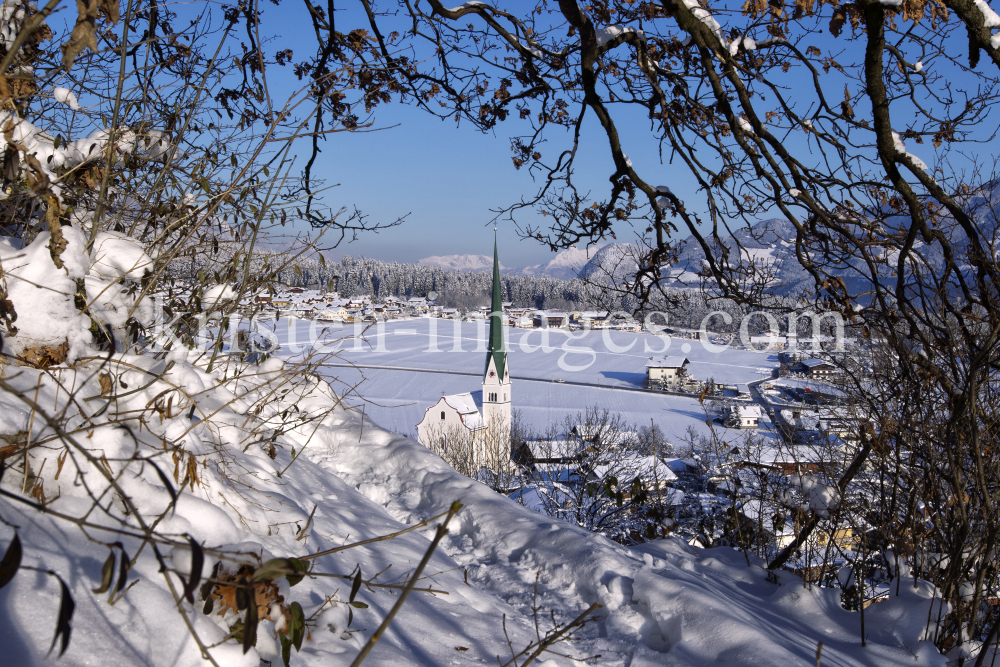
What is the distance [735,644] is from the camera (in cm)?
176

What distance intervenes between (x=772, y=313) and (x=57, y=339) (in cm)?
320

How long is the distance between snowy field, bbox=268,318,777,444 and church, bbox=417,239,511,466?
1918 mm

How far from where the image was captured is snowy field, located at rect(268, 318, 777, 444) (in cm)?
2872

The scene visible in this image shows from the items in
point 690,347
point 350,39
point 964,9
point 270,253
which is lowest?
point 690,347

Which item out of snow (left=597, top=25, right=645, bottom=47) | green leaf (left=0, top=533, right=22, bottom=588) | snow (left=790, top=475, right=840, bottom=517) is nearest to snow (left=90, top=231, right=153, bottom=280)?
green leaf (left=0, top=533, right=22, bottom=588)

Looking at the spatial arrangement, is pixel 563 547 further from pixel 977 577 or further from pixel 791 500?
pixel 977 577

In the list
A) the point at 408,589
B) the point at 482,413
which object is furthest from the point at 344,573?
the point at 482,413

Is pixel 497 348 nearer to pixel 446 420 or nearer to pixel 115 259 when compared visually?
pixel 446 420

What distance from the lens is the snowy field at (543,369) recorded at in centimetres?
2872

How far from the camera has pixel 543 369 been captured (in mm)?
40156

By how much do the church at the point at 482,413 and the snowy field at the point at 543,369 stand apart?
75.5 inches

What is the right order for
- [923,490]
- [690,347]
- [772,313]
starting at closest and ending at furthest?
[923,490] < [772,313] < [690,347]

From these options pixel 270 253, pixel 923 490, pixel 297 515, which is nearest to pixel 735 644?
pixel 923 490

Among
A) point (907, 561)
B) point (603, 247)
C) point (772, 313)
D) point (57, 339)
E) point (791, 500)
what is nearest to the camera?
point (57, 339)
